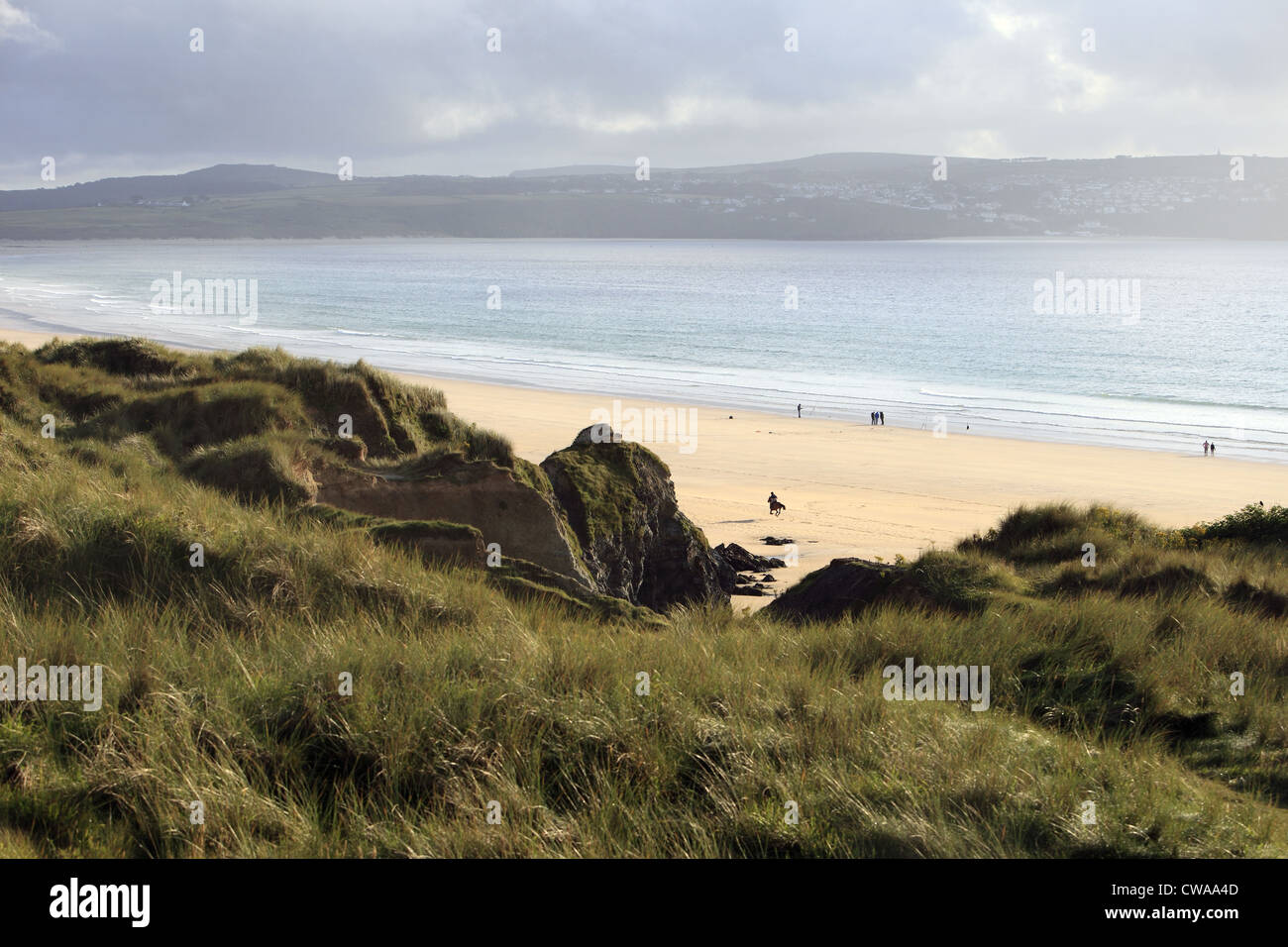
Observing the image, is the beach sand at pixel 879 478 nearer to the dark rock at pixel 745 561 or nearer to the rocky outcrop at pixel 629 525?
the dark rock at pixel 745 561

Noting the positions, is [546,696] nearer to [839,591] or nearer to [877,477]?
[839,591]

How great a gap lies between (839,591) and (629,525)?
121 inches

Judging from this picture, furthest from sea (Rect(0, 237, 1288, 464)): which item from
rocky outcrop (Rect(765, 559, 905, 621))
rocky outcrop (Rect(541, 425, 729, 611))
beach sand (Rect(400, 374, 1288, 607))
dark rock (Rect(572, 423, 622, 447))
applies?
rocky outcrop (Rect(765, 559, 905, 621))

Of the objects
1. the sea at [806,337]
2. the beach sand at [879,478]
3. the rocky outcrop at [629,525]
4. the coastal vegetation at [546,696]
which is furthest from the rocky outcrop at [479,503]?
the sea at [806,337]

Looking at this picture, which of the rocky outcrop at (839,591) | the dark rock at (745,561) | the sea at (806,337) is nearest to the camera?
the rocky outcrop at (839,591)

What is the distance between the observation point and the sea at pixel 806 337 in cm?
4472

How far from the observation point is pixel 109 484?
25.2ft

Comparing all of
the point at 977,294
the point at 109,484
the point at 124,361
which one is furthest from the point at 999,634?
the point at 977,294

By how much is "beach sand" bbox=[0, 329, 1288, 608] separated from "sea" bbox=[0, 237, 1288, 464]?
13.3 ft

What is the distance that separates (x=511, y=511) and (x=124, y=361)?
302 inches

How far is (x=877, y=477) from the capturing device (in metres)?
28.5

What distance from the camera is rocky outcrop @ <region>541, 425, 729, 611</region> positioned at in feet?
35.8

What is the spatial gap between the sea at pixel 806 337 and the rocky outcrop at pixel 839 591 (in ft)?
99.4

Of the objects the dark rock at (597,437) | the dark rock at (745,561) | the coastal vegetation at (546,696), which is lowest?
the dark rock at (745,561)
